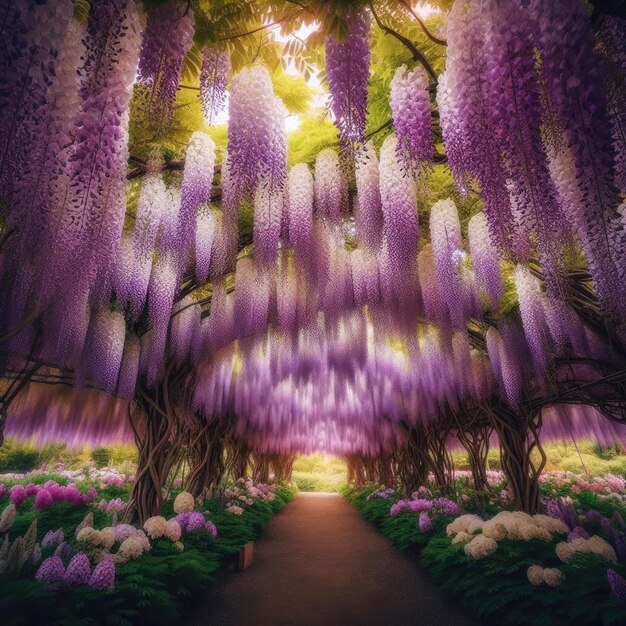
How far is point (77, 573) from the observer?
295cm

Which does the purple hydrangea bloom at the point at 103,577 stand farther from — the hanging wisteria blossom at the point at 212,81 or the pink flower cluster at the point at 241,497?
the pink flower cluster at the point at 241,497

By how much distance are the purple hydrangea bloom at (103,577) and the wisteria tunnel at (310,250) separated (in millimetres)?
22

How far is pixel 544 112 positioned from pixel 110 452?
26.1 meters

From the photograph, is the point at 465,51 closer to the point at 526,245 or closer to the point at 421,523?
the point at 526,245

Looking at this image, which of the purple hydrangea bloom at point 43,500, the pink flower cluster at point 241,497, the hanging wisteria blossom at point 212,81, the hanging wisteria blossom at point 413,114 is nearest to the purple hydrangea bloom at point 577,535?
the hanging wisteria blossom at point 413,114

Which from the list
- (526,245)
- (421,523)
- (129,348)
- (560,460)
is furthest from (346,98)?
(560,460)

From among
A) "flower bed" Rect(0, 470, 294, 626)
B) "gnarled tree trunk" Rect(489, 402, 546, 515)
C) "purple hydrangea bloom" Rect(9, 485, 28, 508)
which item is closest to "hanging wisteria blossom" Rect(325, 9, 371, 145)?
"flower bed" Rect(0, 470, 294, 626)

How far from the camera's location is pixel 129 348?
498cm

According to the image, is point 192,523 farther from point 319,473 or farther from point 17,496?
point 319,473

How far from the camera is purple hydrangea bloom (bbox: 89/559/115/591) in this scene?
2.94m

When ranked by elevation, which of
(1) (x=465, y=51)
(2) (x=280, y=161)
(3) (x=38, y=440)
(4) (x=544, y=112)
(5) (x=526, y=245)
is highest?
(2) (x=280, y=161)

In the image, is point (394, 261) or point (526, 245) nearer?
point (526, 245)

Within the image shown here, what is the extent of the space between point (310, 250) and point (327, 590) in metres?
4.24

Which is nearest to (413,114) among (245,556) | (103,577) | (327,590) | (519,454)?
(103,577)
